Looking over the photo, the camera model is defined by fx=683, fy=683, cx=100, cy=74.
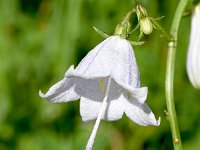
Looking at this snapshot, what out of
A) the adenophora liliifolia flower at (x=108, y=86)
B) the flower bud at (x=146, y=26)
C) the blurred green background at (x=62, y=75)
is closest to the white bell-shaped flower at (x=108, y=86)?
the adenophora liliifolia flower at (x=108, y=86)

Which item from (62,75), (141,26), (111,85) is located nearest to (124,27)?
(141,26)

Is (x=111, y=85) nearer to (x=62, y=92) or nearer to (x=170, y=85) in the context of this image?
(x=62, y=92)

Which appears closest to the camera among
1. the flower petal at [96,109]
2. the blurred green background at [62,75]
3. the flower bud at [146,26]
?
the flower bud at [146,26]

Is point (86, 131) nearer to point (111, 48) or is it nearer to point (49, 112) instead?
point (49, 112)

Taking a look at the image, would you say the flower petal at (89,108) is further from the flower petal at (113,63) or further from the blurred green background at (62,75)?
the blurred green background at (62,75)

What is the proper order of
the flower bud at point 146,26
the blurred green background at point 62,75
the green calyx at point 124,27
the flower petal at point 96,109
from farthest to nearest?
the blurred green background at point 62,75, the flower petal at point 96,109, the green calyx at point 124,27, the flower bud at point 146,26

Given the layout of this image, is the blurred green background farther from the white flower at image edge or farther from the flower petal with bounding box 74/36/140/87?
the flower petal with bounding box 74/36/140/87

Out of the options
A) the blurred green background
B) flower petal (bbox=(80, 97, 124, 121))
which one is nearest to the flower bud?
flower petal (bbox=(80, 97, 124, 121))
